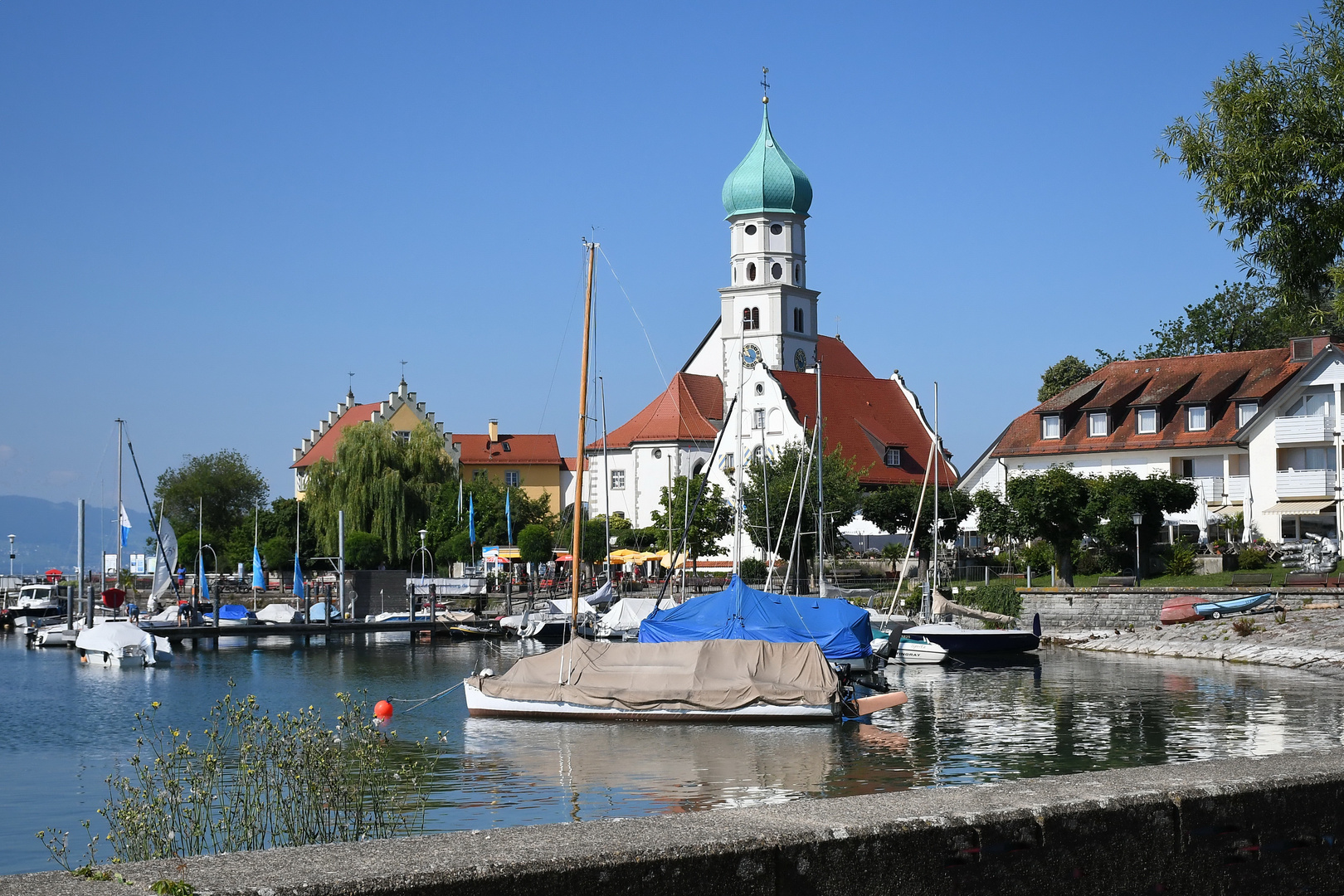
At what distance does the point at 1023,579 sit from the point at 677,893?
60105mm

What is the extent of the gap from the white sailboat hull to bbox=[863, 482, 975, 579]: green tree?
42.1m

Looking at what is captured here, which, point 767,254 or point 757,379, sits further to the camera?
point 767,254

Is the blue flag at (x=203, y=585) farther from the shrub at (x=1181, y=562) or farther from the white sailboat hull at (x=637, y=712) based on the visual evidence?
the white sailboat hull at (x=637, y=712)

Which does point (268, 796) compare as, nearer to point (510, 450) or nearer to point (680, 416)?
point (680, 416)

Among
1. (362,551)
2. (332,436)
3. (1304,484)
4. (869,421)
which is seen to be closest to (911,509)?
(1304,484)

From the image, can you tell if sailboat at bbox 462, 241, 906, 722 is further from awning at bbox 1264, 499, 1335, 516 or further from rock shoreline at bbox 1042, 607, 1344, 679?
awning at bbox 1264, 499, 1335, 516

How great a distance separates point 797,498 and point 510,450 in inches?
2569

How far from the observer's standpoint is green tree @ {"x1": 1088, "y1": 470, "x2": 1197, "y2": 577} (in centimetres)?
5916

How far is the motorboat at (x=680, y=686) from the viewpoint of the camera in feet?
103

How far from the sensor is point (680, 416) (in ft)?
354

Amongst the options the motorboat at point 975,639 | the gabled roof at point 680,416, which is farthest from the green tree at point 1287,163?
the gabled roof at point 680,416

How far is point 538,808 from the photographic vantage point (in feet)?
71.4

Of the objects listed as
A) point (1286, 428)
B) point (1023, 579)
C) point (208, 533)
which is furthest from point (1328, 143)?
point (208, 533)

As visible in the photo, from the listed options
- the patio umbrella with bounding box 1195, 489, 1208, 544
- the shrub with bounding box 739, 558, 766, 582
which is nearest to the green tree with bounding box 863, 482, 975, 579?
the shrub with bounding box 739, 558, 766, 582
